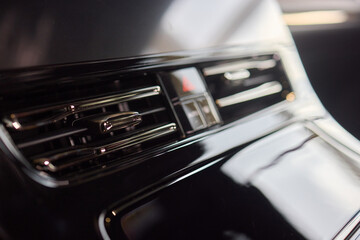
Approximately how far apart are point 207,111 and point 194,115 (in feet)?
0.12

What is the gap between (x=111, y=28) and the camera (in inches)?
20.7

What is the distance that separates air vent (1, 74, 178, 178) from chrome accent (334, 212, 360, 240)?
336mm

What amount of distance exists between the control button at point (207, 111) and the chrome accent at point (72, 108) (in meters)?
0.11

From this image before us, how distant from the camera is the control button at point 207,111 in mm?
634

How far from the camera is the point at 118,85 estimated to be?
53 centimetres

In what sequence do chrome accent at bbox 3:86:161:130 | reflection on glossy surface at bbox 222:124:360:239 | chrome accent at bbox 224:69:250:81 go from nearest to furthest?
1. chrome accent at bbox 3:86:161:130
2. reflection on glossy surface at bbox 222:124:360:239
3. chrome accent at bbox 224:69:250:81

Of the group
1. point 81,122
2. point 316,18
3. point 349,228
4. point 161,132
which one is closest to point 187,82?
point 161,132

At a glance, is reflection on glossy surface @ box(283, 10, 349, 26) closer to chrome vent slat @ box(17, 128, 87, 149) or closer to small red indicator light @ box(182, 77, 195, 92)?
small red indicator light @ box(182, 77, 195, 92)

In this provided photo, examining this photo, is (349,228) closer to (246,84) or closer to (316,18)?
(246,84)

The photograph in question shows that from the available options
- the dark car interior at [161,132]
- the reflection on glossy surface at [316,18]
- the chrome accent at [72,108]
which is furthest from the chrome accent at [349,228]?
the reflection on glossy surface at [316,18]

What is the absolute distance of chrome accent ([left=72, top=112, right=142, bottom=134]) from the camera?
0.47 m

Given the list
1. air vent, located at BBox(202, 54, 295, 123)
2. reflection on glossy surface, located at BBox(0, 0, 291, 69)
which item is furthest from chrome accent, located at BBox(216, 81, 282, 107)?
reflection on glossy surface, located at BBox(0, 0, 291, 69)

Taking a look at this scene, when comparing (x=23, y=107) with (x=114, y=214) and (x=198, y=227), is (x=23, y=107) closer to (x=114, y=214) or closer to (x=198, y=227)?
(x=114, y=214)

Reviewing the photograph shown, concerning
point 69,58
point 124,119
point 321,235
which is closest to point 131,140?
point 124,119
